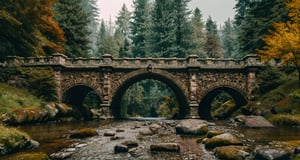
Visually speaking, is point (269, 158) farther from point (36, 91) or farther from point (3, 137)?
A: point (36, 91)

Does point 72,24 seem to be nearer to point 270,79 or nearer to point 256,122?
point 270,79

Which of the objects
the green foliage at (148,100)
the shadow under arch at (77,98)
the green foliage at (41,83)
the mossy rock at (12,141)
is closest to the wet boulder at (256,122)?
the mossy rock at (12,141)

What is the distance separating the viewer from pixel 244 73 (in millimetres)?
28125

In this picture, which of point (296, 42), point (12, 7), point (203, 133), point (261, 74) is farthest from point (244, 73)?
point (12, 7)

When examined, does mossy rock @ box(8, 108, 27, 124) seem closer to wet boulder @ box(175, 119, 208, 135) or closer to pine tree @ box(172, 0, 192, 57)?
wet boulder @ box(175, 119, 208, 135)

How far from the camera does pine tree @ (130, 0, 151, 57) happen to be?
2170 inches

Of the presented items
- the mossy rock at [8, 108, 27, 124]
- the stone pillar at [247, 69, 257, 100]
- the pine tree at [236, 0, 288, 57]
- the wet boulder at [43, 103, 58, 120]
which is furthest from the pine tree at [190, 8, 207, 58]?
the mossy rock at [8, 108, 27, 124]

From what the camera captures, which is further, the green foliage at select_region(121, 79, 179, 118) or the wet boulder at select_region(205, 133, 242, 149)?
the green foliage at select_region(121, 79, 179, 118)

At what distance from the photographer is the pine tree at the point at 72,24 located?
1554 inches

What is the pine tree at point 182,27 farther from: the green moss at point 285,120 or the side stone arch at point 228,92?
the green moss at point 285,120

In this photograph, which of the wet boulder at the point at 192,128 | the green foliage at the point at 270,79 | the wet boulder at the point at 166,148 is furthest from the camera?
the green foliage at the point at 270,79

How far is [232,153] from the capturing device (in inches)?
353

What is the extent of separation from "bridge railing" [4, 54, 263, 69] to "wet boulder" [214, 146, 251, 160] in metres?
18.6

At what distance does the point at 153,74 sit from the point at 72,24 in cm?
1938
